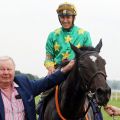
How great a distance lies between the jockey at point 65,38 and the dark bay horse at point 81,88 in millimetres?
908

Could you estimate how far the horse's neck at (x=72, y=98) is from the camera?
8344 mm

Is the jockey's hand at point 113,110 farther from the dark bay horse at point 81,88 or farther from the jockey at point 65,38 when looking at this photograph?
the jockey at point 65,38

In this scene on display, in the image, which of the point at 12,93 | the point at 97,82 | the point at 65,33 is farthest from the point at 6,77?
the point at 65,33

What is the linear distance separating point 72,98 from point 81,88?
0.33m

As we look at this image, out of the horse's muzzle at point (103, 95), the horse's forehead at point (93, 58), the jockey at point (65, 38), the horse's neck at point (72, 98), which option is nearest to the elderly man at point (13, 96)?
the horse's muzzle at point (103, 95)

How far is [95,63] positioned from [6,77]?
1.57 meters

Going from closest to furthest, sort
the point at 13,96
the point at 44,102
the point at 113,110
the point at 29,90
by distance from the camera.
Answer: the point at 13,96 < the point at 29,90 < the point at 113,110 < the point at 44,102

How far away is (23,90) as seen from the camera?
6.81 meters

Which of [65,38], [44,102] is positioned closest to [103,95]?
[44,102]

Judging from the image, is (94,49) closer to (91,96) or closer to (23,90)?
(91,96)

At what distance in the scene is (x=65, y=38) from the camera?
32.1 feet

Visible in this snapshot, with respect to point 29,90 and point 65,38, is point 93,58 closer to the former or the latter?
point 29,90

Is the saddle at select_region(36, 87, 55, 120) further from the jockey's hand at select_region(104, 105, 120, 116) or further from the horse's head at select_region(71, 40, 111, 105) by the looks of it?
the jockey's hand at select_region(104, 105, 120, 116)

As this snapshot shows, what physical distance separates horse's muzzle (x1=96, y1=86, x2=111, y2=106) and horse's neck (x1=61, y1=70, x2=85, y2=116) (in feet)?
2.92
